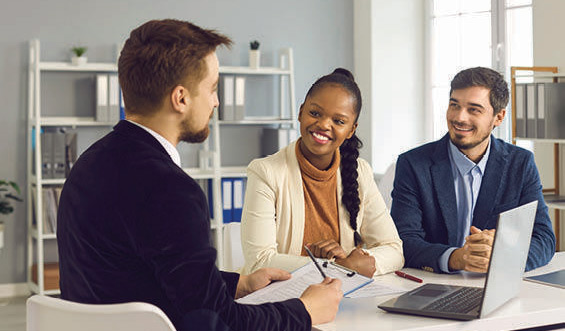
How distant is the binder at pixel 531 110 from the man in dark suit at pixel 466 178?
182 centimetres

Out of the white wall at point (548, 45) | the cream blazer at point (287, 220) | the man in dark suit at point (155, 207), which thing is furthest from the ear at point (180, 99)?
the white wall at point (548, 45)

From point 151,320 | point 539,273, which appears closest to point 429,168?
point 539,273

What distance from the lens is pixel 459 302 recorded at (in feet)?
5.39

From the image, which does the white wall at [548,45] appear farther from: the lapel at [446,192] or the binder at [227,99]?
the lapel at [446,192]

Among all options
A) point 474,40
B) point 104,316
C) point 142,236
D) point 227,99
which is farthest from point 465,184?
point 474,40

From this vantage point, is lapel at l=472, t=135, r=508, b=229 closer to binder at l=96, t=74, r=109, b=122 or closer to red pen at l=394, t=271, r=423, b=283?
red pen at l=394, t=271, r=423, b=283

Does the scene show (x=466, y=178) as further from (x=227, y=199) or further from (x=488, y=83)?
(x=227, y=199)

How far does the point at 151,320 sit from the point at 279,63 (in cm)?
451

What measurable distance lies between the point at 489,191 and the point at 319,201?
0.55 m

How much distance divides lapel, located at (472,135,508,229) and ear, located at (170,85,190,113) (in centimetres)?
127

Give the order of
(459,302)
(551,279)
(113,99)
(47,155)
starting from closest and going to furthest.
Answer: (459,302), (551,279), (47,155), (113,99)

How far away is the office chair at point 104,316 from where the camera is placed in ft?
3.78

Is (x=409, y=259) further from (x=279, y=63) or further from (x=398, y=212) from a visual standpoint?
(x=279, y=63)

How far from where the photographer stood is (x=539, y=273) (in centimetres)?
206
